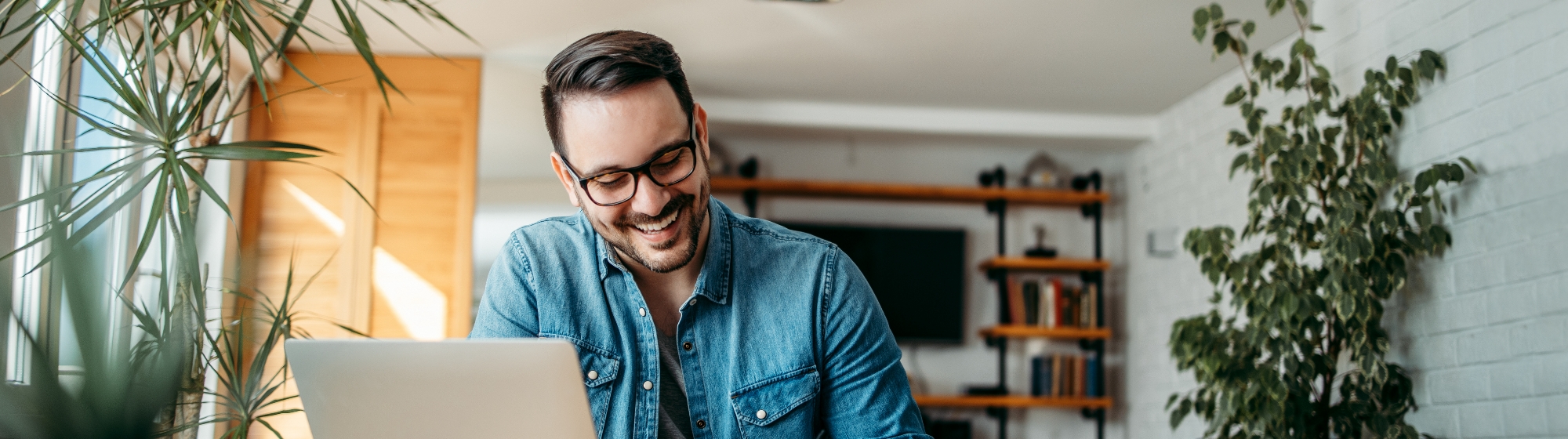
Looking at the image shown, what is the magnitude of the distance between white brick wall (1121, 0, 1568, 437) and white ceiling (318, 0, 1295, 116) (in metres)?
0.88

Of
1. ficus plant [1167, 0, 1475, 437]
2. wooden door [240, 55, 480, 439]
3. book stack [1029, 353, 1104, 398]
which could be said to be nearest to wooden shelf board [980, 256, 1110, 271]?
book stack [1029, 353, 1104, 398]

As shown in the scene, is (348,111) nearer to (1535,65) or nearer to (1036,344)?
(1036,344)

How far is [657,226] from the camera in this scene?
1.27m

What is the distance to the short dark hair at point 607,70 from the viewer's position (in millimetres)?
1214

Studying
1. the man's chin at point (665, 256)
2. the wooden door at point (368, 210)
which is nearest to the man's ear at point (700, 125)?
the man's chin at point (665, 256)

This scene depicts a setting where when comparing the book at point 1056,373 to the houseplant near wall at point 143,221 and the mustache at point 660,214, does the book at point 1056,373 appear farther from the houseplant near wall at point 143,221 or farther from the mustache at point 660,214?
the mustache at point 660,214

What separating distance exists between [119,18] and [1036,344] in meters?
4.93

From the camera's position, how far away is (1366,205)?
294cm

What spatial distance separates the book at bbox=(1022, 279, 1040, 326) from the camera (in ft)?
18.4

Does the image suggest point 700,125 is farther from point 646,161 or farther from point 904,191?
point 904,191

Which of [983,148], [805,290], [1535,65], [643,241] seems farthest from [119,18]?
[983,148]

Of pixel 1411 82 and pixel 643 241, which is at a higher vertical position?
pixel 1411 82

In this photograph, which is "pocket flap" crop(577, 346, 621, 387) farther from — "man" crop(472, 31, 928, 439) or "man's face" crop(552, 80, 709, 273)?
"man's face" crop(552, 80, 709, 273)

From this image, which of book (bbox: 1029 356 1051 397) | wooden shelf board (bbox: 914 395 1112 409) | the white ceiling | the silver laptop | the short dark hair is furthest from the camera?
book (bbox: 1029 356 1051 397)
